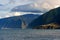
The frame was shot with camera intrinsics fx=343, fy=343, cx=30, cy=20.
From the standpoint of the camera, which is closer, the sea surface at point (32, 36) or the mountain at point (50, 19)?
the sea surface at point (32, 36)

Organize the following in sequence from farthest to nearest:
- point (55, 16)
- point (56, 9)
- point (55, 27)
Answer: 1. point (56, 9)
2. point (55, 16)
3. point (55, 27)

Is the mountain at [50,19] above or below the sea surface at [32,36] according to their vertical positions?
above

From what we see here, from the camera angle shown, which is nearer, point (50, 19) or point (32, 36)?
point (32, 36)

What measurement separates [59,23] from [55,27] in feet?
18.9

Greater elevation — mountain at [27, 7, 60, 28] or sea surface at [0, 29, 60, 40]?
mountain at [27, 7, 60, 28]

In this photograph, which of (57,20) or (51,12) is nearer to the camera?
(57,20)

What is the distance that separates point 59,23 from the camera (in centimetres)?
14812

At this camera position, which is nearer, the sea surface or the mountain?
the sea surface

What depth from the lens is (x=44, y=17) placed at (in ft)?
558

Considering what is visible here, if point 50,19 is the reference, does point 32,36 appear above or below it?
below

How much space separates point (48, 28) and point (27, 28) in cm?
3025

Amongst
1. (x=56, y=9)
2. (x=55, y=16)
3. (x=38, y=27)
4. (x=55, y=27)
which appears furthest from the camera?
(x=56, y=9)

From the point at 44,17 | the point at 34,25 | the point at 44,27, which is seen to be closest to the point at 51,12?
the point at 44,17

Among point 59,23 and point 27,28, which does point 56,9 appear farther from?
point 59,23
